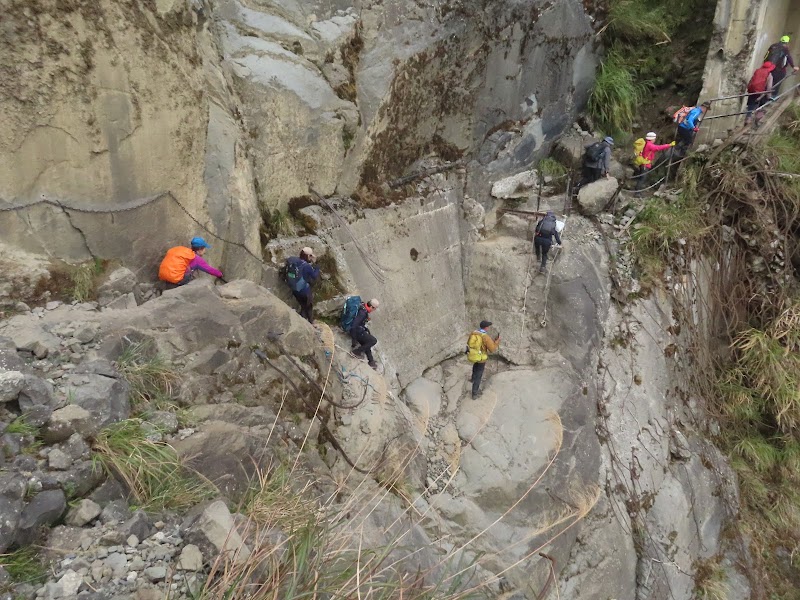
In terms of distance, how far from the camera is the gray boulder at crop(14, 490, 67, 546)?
2.63m

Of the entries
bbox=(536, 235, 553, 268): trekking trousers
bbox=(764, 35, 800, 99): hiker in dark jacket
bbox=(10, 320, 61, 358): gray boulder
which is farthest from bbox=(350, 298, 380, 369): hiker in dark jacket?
bbox=(764, 35, 800, 99): hiker in dark jacket

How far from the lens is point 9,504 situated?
2600 millimetres

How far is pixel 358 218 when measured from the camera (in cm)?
660

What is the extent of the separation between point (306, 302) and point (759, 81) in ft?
25.1

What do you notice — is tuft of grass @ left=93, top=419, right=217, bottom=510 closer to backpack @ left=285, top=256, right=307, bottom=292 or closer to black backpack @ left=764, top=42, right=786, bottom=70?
backpack @ left=285, top=256, right=307, bottom=292

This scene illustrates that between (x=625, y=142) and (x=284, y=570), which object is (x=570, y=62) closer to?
(x=625, y=142)

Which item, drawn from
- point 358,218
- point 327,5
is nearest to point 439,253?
point 358,218

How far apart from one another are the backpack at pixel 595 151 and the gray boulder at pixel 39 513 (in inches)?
313

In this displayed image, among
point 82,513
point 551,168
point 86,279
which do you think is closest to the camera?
point 82,513

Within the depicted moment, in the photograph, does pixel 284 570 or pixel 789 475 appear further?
pixel 789 475

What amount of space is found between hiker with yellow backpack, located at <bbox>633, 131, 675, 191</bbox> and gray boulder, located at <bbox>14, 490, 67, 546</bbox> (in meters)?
8.45

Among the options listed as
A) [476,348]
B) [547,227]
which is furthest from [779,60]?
[476,348]

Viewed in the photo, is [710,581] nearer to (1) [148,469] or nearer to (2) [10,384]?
(1) [148,469]

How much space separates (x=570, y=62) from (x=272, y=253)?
19.5ft
